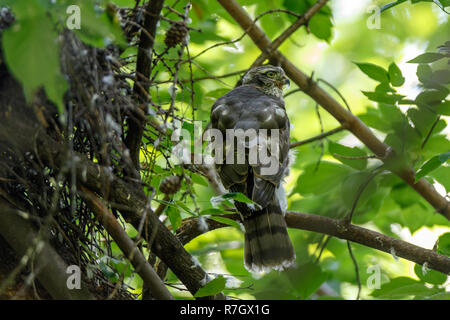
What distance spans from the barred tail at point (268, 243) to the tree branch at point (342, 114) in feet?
3.00

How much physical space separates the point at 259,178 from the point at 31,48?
2.03 m

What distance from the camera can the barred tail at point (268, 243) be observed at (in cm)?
305

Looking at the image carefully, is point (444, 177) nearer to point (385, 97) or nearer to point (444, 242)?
point (444, 242)

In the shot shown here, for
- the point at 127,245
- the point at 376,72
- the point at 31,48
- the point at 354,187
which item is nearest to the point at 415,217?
the point at 354,187

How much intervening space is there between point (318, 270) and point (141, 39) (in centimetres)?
184

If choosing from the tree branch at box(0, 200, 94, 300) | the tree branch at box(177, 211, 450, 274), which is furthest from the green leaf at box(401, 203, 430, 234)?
the tree branch at box(0, 200, 94, 300)

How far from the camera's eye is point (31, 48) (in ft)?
4.18

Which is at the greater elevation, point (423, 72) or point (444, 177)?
point (423, 72)

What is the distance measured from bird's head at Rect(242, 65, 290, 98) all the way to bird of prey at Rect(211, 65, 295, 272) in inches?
Result: 27.4

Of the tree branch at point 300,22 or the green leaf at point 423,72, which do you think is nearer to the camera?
the green leaf at point 423,72

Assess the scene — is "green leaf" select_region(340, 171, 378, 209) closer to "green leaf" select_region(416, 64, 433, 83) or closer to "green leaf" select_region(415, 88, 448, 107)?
"green leaf" select_region(415, 88, 448, 107)

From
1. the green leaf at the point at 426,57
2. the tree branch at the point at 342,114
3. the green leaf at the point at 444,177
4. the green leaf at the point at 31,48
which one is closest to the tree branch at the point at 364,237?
the green leaf at the point at 444,177

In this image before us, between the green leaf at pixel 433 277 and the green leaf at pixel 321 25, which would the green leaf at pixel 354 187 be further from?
the green leaf at pixel 321 25
